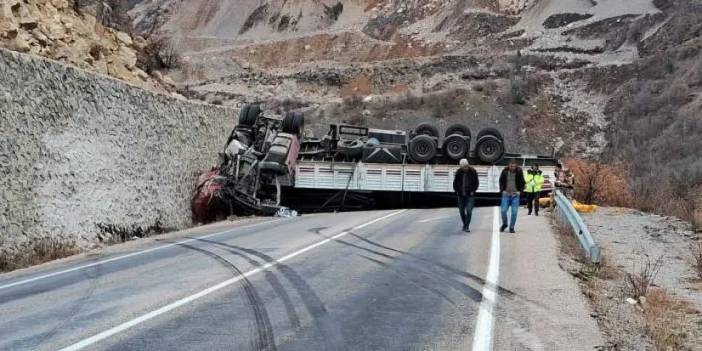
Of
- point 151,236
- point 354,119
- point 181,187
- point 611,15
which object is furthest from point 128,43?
point 611,15

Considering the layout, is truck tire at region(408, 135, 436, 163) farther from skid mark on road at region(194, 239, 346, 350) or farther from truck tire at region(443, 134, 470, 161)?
skid mark on road at region(194, 239, 346, 350)

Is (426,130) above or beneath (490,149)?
above

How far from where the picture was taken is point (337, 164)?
26.0m

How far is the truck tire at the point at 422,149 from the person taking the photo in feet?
87.7

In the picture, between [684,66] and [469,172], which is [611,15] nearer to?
[684,66]

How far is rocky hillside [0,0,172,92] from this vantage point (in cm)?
1899

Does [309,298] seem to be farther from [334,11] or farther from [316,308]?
[334,11]

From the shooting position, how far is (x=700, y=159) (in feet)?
88.4

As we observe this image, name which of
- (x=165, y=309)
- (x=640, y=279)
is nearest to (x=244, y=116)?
(x=640, y=279)

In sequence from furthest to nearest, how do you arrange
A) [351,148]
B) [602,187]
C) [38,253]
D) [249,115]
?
1. [249,115]
2. [351,148]
3. [602,187]
4. [38,253]

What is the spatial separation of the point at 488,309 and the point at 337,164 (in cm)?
1815

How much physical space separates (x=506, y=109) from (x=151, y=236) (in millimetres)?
32428

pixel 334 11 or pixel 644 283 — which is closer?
pixel 644 283

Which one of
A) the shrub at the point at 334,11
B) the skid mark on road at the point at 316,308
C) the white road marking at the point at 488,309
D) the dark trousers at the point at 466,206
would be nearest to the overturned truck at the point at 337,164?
the dark trousers at the point at 466,206
